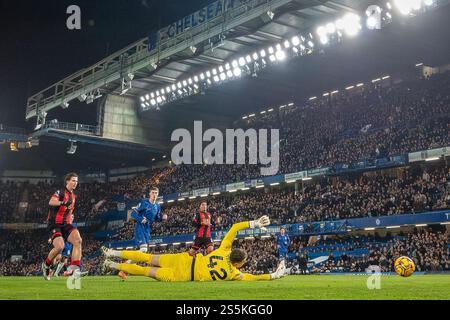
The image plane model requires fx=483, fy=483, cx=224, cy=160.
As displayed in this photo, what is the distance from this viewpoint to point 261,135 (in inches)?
1893

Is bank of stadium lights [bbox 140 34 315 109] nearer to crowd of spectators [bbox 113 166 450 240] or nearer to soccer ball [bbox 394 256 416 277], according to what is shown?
crowd of spectators [bbox 113 166 450 240]

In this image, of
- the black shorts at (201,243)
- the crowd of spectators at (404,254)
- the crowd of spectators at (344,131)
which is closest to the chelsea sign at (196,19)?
the crowd of spectators at (344,131)

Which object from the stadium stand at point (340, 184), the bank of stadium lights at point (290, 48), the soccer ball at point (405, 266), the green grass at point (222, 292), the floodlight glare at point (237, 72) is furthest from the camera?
the floodlight glare at point (237, 72)

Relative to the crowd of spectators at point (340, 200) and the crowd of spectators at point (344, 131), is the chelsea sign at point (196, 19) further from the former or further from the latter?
the crowd of spectators at point (340, 200)

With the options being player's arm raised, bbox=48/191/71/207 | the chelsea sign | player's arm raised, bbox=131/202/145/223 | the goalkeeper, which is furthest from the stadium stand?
the goalkeeper

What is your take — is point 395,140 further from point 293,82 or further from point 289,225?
point 293,82

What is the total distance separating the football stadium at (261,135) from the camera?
29.6 m

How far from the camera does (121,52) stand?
126 ft

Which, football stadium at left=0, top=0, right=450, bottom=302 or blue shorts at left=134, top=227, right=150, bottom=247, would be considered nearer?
blue shorts at left=134, top=227, right=150, bottom=247

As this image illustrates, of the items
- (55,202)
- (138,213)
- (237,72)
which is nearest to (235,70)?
(237,72)

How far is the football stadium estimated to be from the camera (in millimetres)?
29641

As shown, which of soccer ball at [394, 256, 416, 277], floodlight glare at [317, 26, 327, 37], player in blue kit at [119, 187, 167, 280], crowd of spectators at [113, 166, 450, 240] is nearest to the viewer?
soccer ball at [394, 256, 416, 277]

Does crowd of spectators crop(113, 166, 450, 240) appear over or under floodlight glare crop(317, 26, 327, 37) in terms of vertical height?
under
